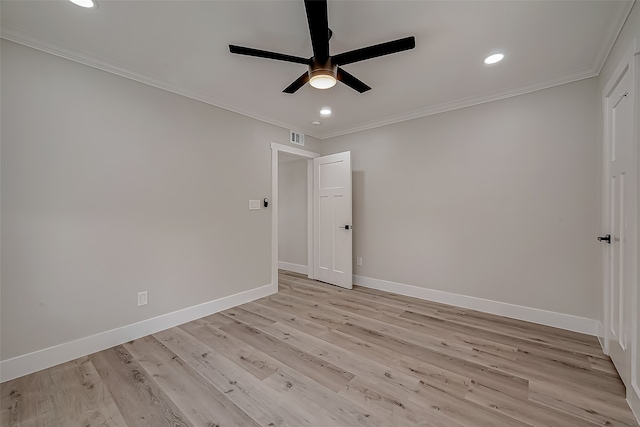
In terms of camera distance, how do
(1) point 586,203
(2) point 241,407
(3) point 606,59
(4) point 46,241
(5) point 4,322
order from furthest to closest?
(1) point 586,203, (3) point 606,59, (4) point 46,241, (5) point 4,322, (2) point 241,407

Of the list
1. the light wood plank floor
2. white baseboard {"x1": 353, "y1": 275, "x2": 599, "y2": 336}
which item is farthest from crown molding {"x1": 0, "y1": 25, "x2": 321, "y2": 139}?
white baseboard {"x1": 353, "y1": 275, "x2": 599, "y2": 336}

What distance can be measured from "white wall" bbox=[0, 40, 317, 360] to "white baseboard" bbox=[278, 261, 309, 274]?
1889mm

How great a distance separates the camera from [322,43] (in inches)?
67.1

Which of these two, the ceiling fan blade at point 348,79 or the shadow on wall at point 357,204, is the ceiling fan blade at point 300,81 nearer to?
the ceiling fan blade at point 348,79

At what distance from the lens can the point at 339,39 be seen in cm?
206

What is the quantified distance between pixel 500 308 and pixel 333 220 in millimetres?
2434

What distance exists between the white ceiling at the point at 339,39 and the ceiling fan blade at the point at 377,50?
0.24 metres

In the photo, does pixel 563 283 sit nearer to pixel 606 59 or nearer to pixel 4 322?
pixel 606 59

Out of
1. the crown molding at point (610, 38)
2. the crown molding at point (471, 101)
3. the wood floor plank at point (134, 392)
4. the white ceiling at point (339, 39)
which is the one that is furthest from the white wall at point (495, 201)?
the wood floor plank at point (134, 392)

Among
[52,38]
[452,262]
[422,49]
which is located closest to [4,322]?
[52,38]

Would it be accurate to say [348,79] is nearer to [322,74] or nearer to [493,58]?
[322,74]

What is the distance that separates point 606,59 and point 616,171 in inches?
41.7

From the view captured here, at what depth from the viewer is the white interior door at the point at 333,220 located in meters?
4.06

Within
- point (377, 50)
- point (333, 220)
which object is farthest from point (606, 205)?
point (333, 220)
